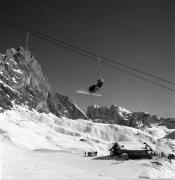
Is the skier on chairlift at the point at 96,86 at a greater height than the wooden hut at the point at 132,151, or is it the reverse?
the skier on chairlift at the point at 96,86

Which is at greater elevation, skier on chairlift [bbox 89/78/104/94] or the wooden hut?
skier on chairlift [bbox 89/78/104/94]

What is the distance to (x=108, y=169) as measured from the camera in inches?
1422

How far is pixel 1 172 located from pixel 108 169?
14.8m

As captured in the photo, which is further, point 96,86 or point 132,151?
point 132,151

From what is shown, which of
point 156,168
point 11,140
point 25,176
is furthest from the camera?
point 11,140

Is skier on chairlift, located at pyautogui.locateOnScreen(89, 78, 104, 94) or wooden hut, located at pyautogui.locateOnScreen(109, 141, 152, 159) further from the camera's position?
wooden hut, located at pyautogui.locateOnScreen(109, 141, 152, 159)

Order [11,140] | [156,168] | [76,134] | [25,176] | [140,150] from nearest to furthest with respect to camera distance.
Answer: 1. [25,176]
2. [156,168]
3. [140,150]
4. [11,140]
5. [76,134]

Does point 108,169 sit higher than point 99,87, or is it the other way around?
point 99,87

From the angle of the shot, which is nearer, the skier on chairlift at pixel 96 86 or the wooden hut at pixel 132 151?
the skier on chairlift at pixel 96 86

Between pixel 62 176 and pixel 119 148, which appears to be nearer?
pixel 62 176

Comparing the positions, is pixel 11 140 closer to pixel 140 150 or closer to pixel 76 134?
pixel 140 150

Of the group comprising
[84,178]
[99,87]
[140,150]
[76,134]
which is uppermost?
[76,134]

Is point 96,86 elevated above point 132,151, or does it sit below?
above

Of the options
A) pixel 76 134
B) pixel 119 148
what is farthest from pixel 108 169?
pixel 76 134
